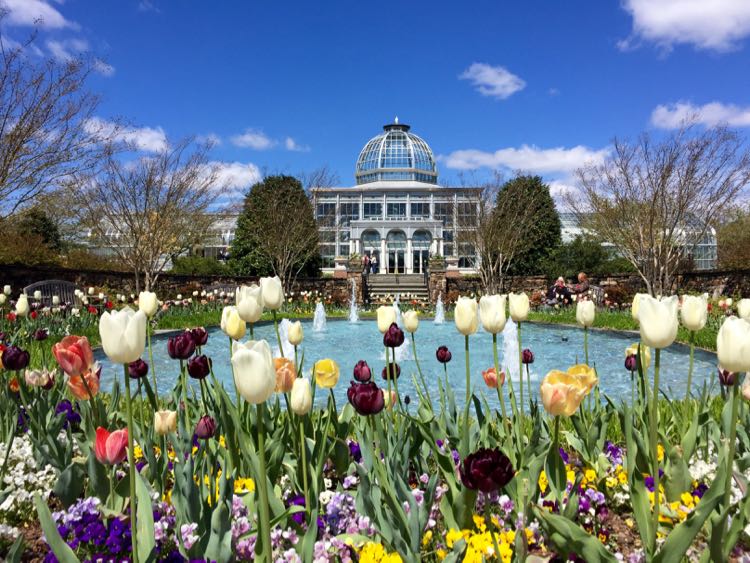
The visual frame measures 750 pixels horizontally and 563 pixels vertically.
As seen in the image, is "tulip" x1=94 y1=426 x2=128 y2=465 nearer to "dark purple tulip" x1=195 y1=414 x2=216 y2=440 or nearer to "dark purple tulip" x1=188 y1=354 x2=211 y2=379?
"dark purple tulip" x1=195 y1=414 x2=216 y2=440

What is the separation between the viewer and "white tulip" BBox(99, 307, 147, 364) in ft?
4.13

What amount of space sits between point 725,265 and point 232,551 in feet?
83.9

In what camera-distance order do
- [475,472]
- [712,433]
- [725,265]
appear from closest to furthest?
[475,472] < [712,433] < [725,265]

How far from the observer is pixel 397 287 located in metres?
26.0

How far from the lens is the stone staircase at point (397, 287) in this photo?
77.5 feet

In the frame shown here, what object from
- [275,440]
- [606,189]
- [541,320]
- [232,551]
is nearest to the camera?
[232,551]

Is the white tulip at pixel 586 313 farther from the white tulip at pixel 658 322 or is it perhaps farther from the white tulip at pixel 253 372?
the white tulip at pixel 253 372

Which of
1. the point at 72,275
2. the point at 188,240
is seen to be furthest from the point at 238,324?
the point at 188,240

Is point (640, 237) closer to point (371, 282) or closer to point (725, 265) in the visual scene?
point (725, 265)

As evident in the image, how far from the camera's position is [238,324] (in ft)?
7.35

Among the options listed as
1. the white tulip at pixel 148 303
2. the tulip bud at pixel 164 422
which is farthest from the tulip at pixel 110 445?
the white tulip at pixel 148 303

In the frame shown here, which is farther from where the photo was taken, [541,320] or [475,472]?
[541,320]

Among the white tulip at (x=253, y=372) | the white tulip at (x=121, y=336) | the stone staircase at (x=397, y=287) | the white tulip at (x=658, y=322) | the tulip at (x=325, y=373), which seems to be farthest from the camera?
the stone staircase at (x=397, y=287)

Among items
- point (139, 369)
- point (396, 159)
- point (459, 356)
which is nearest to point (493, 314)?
point (139, 369)
